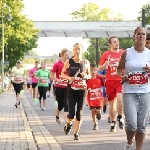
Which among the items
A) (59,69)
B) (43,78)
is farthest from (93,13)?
(59,69)

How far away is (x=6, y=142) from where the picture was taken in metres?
11.1

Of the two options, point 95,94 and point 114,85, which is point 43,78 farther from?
point 114,85

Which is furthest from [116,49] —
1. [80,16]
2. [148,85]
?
[80,16]

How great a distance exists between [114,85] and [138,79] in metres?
4.83

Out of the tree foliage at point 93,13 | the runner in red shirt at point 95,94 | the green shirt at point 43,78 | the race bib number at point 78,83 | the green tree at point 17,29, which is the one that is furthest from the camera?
the tree foliage at point 93,13

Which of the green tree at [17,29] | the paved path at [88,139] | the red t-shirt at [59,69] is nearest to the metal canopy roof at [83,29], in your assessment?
the green tree at [17,29]

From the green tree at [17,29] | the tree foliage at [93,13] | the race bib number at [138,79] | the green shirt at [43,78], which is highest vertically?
the tree foliage at [93,13]

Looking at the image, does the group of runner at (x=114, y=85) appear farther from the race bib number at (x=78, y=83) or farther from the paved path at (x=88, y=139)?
the paved path at (x=88, y=139)

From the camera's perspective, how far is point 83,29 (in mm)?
79250

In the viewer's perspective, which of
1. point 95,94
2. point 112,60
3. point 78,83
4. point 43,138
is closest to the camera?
point 78,83

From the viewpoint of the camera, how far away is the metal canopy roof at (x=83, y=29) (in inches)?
3061

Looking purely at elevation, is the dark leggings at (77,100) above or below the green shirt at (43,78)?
above

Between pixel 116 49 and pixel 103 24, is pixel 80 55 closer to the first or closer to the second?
pixel 116 49

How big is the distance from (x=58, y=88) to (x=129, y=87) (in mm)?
6822
